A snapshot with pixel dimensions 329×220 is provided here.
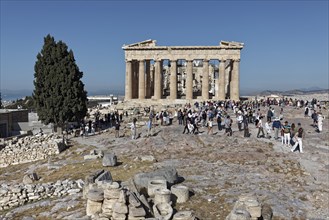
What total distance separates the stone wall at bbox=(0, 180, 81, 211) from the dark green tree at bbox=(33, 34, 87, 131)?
66.0ft

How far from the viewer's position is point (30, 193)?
18.9 m

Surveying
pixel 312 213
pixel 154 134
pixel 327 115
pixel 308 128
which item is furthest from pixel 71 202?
pixel 327 115

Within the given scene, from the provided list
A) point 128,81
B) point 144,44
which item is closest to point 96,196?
point 128,81

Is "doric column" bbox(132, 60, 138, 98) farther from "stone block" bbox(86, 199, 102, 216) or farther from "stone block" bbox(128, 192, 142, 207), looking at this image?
"stone block" bbox(128, 192, 142, 207)

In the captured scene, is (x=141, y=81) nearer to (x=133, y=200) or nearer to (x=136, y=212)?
(x=133, y=200)

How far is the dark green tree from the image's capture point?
39.0 meters

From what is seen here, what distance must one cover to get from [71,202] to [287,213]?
8.97 m

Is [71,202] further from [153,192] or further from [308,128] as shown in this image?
[308,128]

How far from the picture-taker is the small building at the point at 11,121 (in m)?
42.0

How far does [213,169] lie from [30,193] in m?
9.87

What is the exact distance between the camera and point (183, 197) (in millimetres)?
16234

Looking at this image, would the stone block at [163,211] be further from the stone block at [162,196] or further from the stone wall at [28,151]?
the stone wall at [28,151]

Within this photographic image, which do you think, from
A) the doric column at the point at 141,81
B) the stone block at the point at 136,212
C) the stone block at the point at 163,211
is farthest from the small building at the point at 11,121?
the stone block at the point at 136,212

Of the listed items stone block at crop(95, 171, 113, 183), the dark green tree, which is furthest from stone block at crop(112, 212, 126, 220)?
the dark green tree
